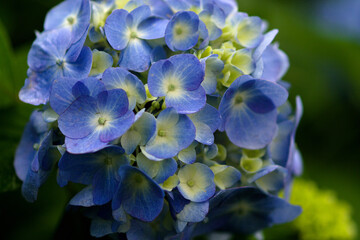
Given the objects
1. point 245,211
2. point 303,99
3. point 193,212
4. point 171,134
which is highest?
point 171,134

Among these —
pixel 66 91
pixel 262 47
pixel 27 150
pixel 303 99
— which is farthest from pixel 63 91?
pixel 303 99

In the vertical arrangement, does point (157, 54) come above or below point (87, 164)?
A: above

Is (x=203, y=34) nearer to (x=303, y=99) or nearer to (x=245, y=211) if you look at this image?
(x=245, y=211)

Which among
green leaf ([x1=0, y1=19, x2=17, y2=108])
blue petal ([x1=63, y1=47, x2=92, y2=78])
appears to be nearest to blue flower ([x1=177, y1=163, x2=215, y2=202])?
blue petal ([x1=63, y1=47, x2=92, y2=78])

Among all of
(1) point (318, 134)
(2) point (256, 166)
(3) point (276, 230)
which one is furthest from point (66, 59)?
(1) point (318, 134)

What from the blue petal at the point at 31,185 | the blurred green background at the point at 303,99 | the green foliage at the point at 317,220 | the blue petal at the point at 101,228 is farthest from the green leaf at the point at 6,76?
the green foliage at the point at 317,220

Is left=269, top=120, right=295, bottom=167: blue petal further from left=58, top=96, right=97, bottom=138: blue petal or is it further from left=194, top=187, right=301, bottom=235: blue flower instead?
left=58, top=96, right=97, bottom=138: blue petal
